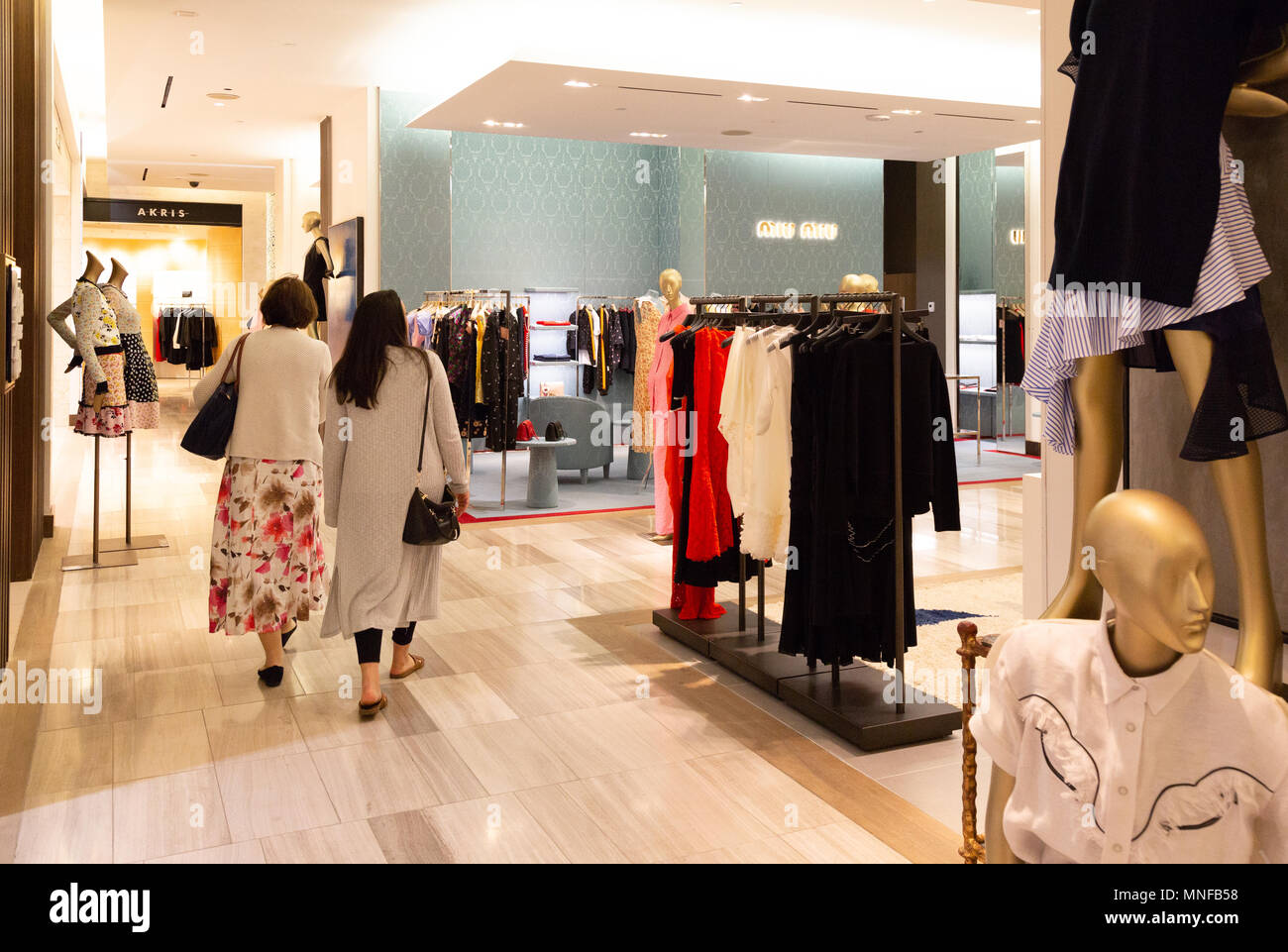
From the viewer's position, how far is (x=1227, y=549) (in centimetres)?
193

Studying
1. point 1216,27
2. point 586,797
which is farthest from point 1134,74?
point 586,797

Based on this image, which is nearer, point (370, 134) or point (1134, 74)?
point (1134, 74)

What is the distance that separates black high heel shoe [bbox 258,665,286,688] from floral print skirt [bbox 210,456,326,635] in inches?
7.3

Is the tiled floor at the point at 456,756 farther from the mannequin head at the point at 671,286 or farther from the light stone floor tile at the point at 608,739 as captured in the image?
the mannequin head at the point at 671,286

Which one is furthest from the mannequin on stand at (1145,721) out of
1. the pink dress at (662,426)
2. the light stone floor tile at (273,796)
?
the pink dress at (662,426)

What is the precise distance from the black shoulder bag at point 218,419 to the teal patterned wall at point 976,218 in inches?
452

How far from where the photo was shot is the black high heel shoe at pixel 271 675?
4.60 meters

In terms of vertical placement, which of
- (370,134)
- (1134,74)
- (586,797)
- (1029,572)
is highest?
(370,134)

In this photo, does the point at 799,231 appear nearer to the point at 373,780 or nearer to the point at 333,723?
the point at 333,723

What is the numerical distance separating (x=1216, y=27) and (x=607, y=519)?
7239mm

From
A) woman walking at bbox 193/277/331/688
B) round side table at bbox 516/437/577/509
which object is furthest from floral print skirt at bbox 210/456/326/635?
round side table at bbox 516/437/577/509

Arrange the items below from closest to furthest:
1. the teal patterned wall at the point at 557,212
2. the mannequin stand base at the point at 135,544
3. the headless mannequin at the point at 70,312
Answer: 1. the headless mannequin at the point at 70,312
2. the mannequin stand base at the point at 135,544
3. the teal patterned wall at the point at 557,212

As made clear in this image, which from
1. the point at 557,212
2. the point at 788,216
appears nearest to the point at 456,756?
the point at 557,212
